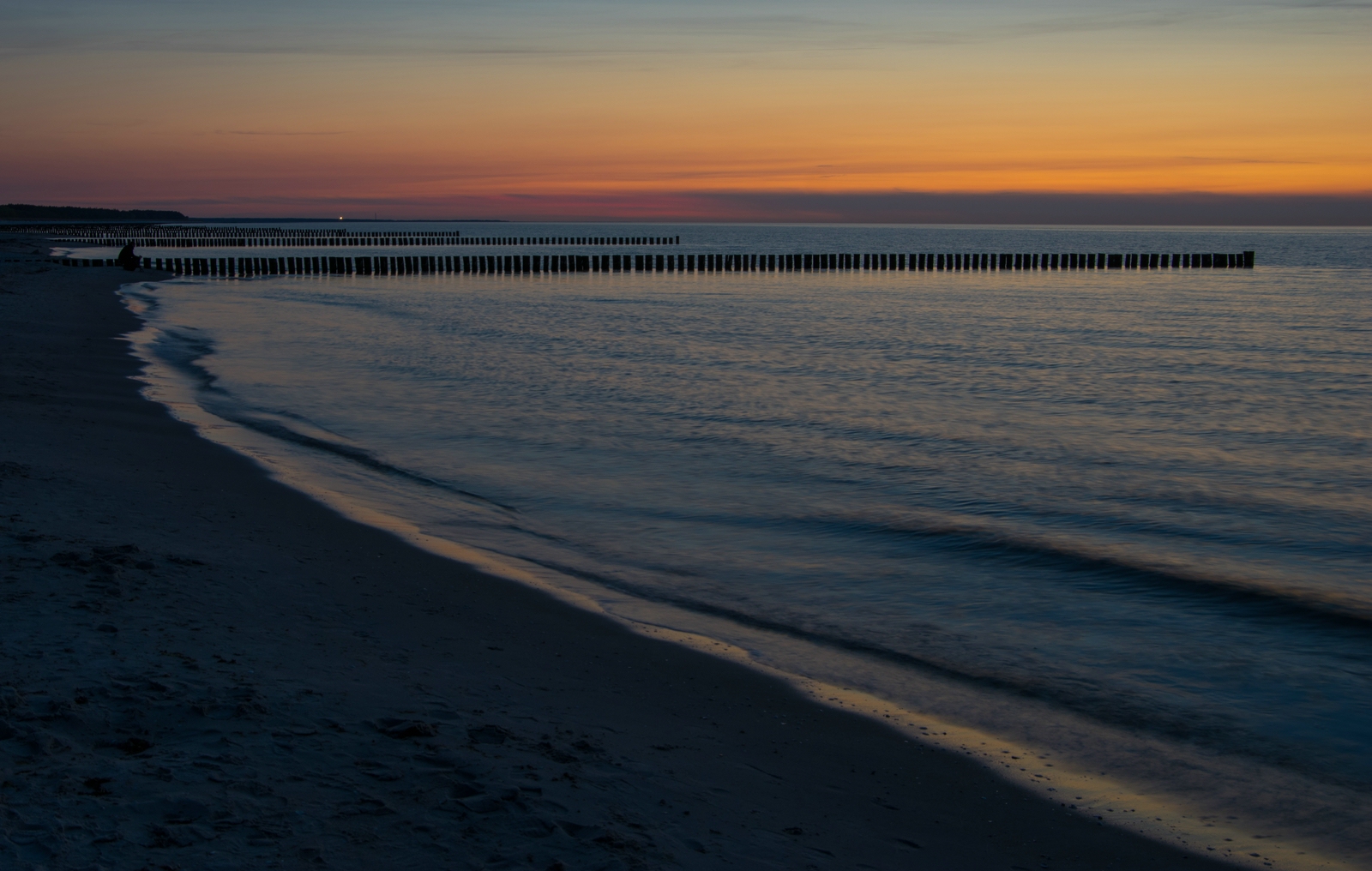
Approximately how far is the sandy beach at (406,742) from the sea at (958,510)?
23.7 inches

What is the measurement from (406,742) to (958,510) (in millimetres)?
7603

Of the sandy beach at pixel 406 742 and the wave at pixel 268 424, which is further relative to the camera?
the wave at pixel 268 424

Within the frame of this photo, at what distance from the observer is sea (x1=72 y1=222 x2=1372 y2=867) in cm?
600

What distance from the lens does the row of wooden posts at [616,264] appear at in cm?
6216

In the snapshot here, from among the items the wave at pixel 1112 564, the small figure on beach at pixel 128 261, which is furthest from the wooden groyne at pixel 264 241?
the wave at pixel 1112 564

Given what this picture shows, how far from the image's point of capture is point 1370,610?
326 inches

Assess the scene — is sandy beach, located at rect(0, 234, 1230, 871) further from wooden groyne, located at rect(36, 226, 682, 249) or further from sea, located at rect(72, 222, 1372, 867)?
wooden groyne, located at rect(36, 226, 682, 249)

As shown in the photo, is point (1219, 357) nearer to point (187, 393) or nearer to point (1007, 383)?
point (1007, 383)

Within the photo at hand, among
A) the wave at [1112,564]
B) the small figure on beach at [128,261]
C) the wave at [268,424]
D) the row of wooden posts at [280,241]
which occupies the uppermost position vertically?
the row of wooden posts at [280,241]

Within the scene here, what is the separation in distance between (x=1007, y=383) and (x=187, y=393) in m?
14.9

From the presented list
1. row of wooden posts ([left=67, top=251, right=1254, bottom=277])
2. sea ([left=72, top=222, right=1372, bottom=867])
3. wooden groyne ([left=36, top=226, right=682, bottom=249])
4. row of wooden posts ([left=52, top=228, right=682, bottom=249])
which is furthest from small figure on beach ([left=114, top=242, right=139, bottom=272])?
wooden groyne ([left=36, top=226, right=682, bottom=249])

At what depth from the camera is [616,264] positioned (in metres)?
72.4

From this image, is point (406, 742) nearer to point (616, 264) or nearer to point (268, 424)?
point (268, 424)

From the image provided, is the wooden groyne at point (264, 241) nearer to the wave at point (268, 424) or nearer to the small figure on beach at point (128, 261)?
the small figure on beach at point (128, 261)
